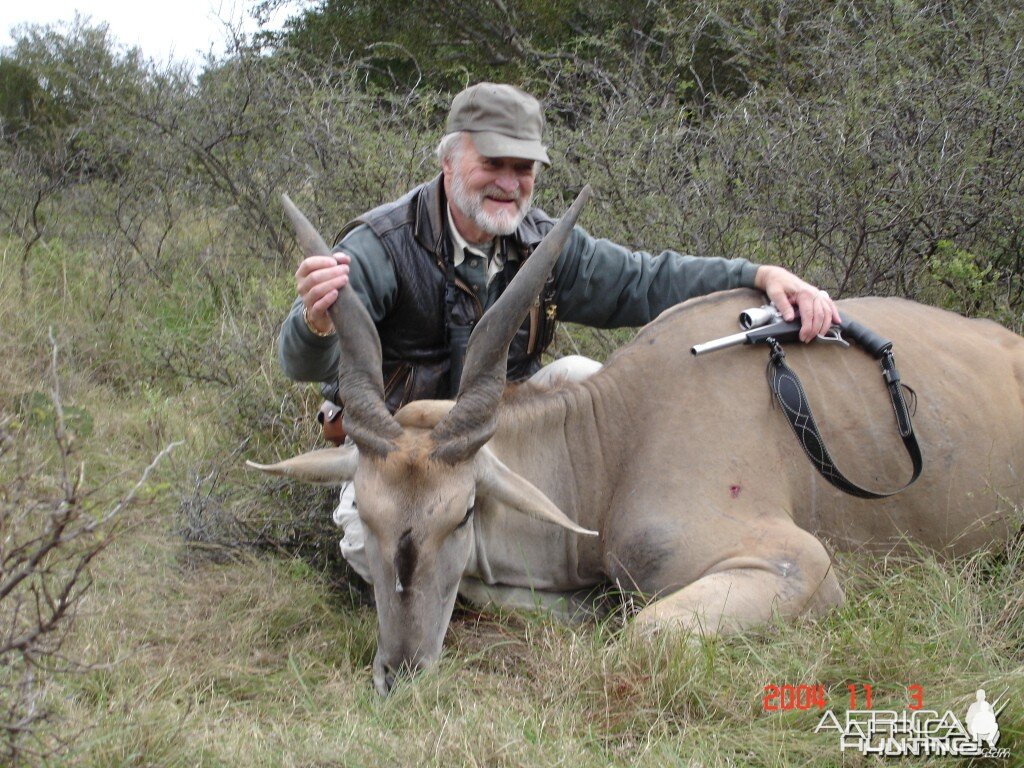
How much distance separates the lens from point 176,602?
14.3ft

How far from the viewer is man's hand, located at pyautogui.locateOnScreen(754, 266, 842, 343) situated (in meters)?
4.42

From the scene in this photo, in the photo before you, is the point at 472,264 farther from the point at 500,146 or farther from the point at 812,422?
the point at 812,422

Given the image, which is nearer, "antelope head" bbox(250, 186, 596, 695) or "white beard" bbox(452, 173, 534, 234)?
"antelope head" bbox(250, 186, 596, 695)

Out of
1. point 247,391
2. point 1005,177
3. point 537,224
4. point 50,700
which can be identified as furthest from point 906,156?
point 50,700

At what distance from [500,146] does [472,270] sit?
0.52 m

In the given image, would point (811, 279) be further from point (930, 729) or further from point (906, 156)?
point (930, 729)

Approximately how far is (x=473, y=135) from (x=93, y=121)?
6055mm

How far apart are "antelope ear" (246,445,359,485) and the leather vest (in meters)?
0.71

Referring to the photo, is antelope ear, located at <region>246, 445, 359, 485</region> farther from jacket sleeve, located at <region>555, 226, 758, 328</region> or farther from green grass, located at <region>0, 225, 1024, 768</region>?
jacket sleeve, located at <region>555, 226, 758, 328</region>

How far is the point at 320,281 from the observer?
12.8 ft

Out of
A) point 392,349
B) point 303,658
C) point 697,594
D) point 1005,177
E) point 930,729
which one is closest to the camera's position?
point 930,729

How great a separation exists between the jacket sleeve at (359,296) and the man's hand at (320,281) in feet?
0.82
